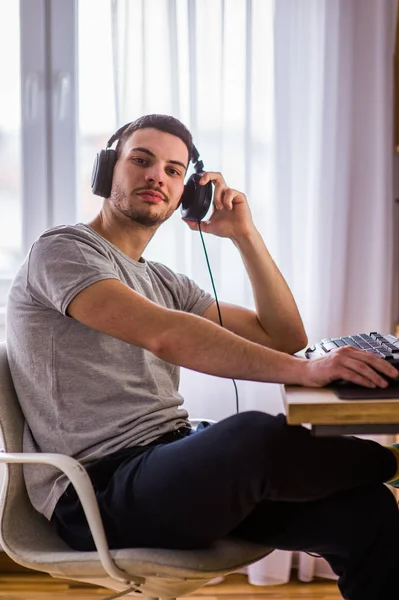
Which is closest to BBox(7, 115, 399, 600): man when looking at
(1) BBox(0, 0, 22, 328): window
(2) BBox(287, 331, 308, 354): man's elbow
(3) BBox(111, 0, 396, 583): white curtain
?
(2) BBox(287, 331, 308, 354): man's elbow

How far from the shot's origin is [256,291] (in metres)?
1.88

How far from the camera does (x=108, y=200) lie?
175 cm

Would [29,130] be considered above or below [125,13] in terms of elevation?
below

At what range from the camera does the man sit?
125cm

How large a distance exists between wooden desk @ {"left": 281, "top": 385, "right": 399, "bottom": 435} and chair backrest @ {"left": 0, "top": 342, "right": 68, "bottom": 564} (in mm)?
626

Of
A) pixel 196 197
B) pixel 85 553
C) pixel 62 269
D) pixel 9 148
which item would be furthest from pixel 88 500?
pixel 9 148

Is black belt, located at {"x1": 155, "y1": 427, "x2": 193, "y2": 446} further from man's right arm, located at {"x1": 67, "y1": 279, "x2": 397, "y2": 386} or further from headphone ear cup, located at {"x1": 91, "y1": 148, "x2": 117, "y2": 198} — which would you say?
headphone ear cup, located at {"x1": 91, "y1": 148, "x2": 117, "y2": 198}

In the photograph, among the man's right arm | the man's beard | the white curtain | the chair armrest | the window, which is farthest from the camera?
the window

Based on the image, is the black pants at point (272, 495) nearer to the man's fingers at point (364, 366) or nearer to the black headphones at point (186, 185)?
the man's fingers at point (364, 366)

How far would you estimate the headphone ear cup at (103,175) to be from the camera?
1.75 metres

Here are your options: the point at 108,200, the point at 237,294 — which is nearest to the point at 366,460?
the point at 108,200

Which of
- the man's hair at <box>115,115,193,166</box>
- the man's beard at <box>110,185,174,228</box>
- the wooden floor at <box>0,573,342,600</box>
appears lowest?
the wooden floor at <box>0,573,342,600</box>

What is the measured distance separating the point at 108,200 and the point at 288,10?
97 centimetres

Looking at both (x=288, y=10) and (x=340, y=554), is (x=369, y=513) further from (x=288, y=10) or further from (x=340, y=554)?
(x=288, y=10)
